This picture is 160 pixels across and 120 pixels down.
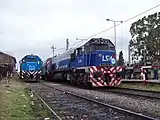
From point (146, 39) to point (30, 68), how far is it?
34.8 metres

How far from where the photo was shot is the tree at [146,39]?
64812mm

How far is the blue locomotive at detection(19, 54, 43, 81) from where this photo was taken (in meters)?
40.1

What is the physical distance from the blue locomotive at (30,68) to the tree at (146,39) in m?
29.2

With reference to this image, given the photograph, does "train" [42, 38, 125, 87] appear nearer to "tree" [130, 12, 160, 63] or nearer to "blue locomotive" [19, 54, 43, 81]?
"blue locomotive" [19, 54, 43, 81]

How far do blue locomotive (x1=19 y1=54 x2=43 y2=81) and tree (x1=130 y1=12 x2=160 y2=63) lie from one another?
1148 inches

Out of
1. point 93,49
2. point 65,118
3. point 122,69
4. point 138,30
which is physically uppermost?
point 138,30

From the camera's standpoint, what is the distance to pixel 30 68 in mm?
40188

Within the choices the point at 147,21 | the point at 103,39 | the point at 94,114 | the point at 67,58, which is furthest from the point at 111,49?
the point at 147,21

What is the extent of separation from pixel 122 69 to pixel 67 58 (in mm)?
9062

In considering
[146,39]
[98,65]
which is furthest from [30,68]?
[146,39]

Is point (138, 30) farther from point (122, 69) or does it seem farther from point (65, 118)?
point (65, 118)

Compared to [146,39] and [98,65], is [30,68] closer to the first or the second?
[98,65]

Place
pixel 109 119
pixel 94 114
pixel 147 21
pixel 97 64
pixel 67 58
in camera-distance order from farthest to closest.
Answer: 1. pixel 147 21
2. pixel 67 58
3. pixel 97 64
4. pixel 94 114
5. pixel 109 119

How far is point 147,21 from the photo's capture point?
69438 mm
